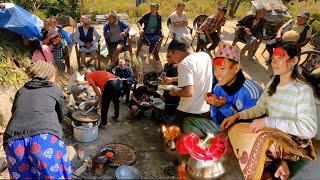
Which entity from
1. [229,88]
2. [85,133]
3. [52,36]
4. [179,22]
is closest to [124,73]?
[85,133]

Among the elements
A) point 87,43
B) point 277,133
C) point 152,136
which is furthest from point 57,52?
point 277,133

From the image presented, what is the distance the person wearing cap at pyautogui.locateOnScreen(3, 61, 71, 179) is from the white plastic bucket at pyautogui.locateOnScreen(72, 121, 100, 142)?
178 centimetres

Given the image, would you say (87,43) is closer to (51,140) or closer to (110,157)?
(110,157)

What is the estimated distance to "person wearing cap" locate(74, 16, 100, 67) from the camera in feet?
28.0

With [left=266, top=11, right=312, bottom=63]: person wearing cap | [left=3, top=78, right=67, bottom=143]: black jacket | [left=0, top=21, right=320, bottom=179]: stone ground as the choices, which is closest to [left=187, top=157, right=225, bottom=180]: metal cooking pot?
[left=0, top=21, right=320, bottom=179]: stone ground

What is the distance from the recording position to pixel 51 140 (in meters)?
3.87

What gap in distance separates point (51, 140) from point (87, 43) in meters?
5.05

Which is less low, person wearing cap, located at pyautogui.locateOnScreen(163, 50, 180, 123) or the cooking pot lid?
person wearing cap, located at pyautogui.locateOnScreen(163, 50, 180, 123)

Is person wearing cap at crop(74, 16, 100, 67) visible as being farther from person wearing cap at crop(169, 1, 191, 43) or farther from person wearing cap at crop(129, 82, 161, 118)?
person wearing cap at crop(129, 82, 161, 118)

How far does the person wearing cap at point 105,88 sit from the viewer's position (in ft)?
20.5

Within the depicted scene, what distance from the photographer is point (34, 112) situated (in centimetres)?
383

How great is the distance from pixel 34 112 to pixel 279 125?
2.59 m

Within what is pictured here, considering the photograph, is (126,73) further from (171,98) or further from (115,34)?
(115,34)

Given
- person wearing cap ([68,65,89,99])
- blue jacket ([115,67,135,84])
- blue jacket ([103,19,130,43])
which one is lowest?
person wearing cap ([68,65,89,99])
